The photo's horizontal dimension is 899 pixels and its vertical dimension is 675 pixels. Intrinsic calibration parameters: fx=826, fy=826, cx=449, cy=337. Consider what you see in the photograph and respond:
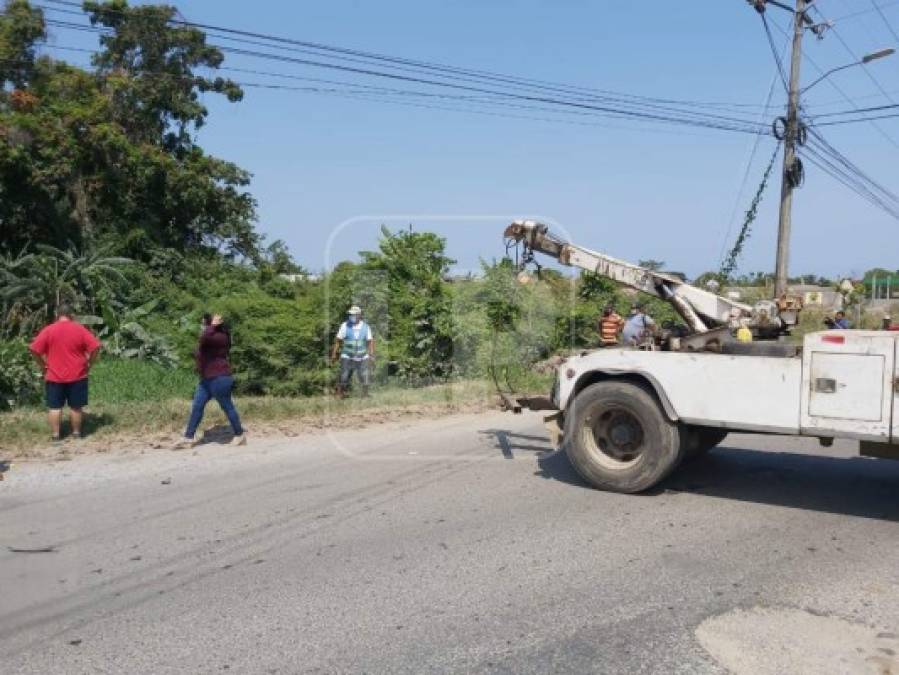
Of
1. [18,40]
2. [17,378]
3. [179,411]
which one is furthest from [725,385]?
[18,40]

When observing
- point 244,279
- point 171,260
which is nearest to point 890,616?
point 244,279

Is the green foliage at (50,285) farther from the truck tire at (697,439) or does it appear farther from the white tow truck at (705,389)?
the truck tire at (697,439)

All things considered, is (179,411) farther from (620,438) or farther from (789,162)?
(789,162)

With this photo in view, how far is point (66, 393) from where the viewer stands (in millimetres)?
10070

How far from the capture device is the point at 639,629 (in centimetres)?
448

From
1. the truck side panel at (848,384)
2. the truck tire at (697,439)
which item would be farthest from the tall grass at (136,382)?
the truck side panel at (848,384)

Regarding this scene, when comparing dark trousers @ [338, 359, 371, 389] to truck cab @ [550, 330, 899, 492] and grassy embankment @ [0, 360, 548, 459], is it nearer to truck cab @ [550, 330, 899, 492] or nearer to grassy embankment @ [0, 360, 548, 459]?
grassy embankment @ [0, 360, 548, 459]

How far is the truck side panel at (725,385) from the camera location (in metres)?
6.47

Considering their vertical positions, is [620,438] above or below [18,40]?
below

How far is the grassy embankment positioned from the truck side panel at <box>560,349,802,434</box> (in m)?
5.35

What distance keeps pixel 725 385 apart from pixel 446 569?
2.89 metres

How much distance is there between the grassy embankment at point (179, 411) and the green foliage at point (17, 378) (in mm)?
650

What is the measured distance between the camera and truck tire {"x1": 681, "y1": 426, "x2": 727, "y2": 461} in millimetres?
7208

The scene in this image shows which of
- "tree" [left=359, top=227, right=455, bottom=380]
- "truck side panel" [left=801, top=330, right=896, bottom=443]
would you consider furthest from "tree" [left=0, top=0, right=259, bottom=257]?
"truck side panel" [left=801, top=330, right=896, bottom=443]
